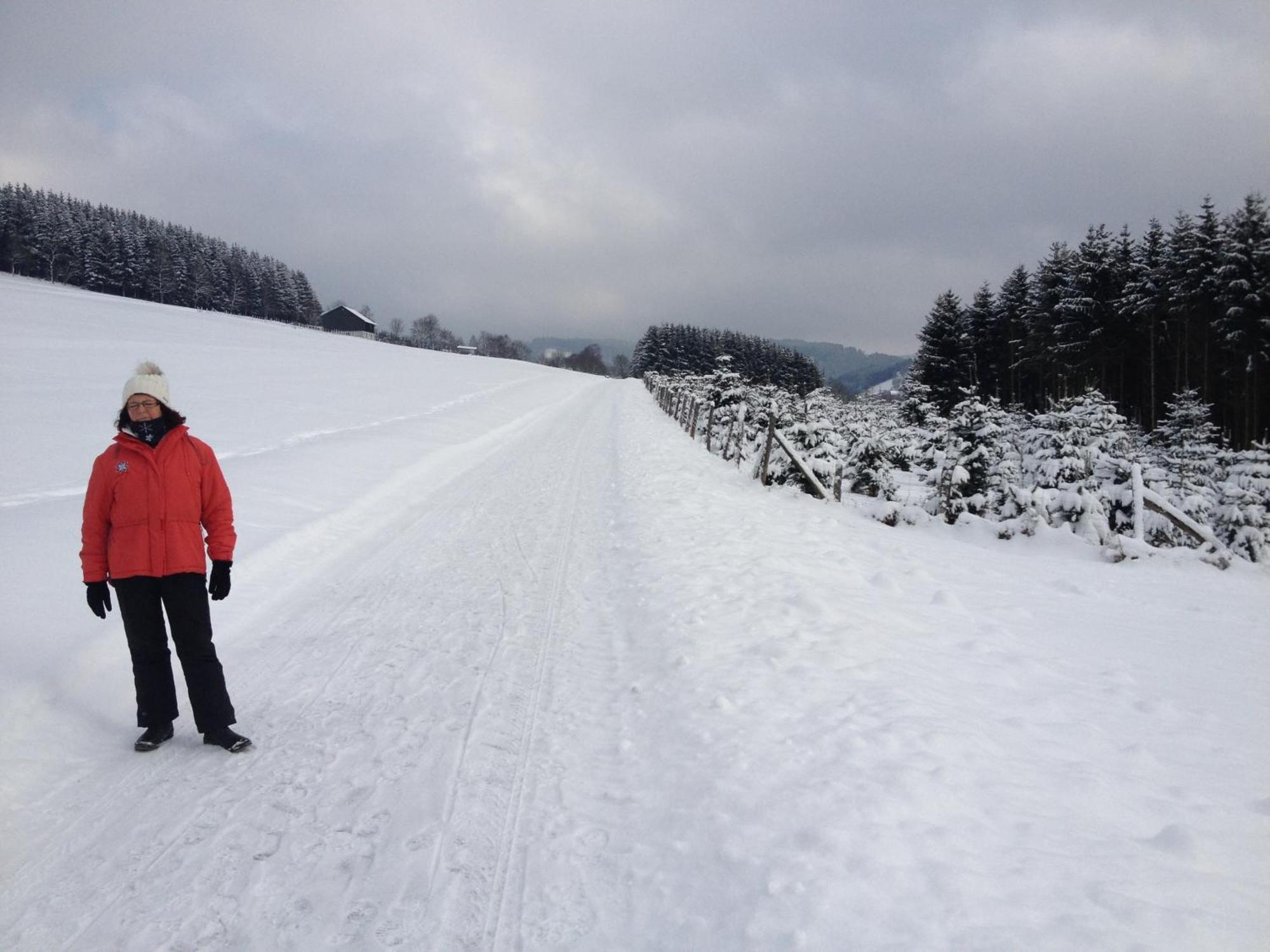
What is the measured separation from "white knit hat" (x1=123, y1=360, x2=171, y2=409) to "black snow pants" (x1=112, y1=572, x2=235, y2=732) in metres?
1.02

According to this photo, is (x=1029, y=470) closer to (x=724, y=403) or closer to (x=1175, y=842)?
(x=724, y=403)

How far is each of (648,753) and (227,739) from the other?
7.83 ft

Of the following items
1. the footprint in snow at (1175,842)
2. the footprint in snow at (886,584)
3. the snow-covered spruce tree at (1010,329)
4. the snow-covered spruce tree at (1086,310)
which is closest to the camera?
the footprint in snow at (1175,842)

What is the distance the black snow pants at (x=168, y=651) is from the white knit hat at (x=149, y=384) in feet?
3.34

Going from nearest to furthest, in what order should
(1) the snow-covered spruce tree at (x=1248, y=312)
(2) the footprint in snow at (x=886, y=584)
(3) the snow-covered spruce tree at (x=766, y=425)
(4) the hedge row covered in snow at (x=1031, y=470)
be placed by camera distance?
(2) the footprint in snow at (x=886, y=584), (4) the hedge row covered in snow at (x=1031, y=470), (3) the snow-covered spruce tree at (x=766, y=425), (1) the snow-covered spruce tree at (x=1248, y=312)

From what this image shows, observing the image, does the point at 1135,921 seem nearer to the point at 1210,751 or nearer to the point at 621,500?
the point at 1210,751

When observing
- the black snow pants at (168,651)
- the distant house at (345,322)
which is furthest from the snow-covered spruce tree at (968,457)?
the distant house at (345,322)

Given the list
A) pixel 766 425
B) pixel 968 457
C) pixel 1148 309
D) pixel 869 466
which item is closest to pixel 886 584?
pixel 968 457

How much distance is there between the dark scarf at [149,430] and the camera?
11.0ft

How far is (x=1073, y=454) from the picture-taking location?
10727 millimetres

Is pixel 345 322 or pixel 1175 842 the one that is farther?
pixel 345 322

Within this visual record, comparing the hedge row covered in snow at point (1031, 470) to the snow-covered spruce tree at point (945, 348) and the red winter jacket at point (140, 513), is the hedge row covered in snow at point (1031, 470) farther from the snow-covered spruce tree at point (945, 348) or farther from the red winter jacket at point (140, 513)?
the snow-covered spruce tree at point (945, 348)

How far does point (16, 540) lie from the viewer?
5859 millimetres

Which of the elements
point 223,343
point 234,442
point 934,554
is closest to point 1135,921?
point 934,554
